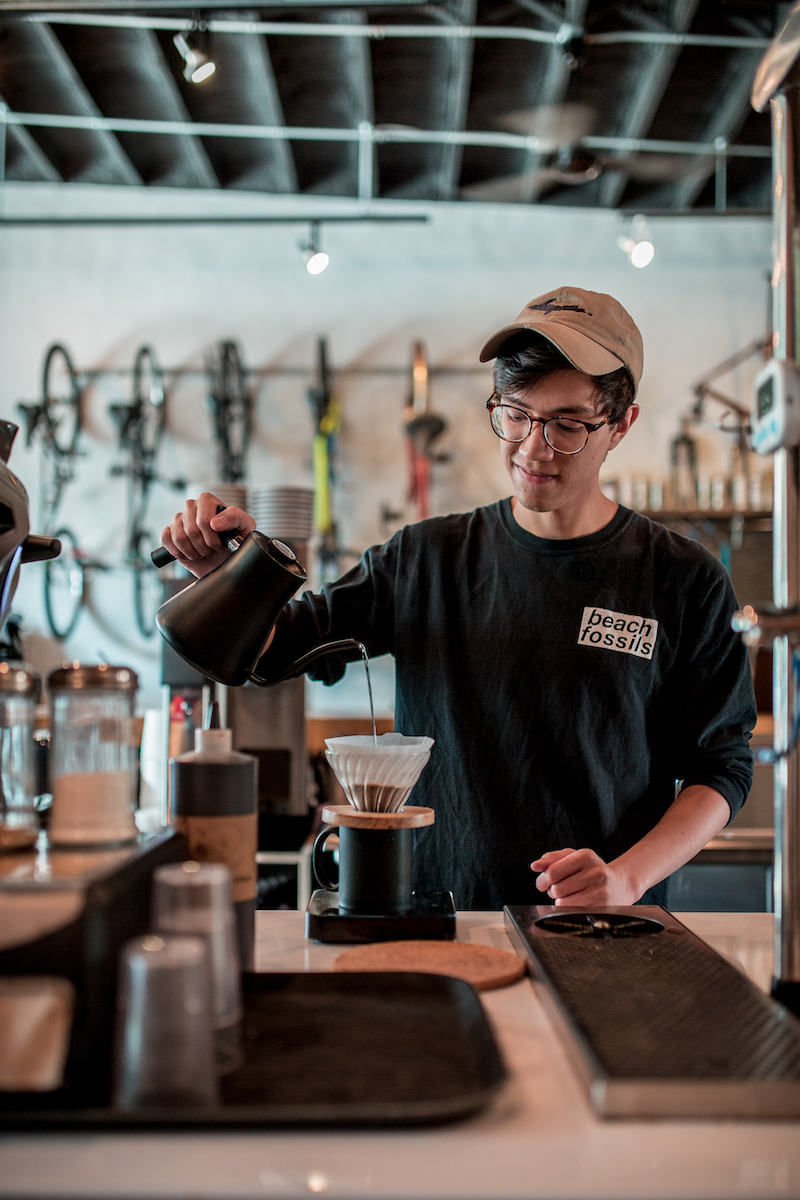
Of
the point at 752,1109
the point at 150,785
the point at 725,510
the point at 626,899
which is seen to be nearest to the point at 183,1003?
the point at 752,1109

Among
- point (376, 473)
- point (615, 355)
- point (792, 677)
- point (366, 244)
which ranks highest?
point (366, 244)

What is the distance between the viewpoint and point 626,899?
1385 millimetres

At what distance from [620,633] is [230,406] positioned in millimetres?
4067

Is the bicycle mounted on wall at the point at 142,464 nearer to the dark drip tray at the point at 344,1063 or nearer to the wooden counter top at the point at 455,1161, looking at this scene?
the dark drip tray at the point at 344,1063

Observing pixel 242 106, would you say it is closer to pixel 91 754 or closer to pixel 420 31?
pixel 420 31

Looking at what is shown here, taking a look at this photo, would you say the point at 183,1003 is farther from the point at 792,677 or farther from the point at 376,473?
the point at 376,473

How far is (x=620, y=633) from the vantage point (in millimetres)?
1688

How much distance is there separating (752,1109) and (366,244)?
5280 mm

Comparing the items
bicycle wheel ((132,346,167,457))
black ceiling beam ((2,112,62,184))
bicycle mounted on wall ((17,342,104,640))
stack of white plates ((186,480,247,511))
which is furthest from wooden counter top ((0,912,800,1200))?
black ceiling beam ((2,112,62,184))

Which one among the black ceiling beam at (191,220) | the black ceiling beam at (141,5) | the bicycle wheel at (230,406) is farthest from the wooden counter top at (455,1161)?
the bicycle wheel at (230,406)

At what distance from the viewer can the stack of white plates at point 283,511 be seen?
403 centimetres

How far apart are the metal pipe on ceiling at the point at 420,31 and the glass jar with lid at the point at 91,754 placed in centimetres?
358

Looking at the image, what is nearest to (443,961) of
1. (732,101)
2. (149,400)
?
(732,101)

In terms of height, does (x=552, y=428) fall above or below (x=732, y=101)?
below
